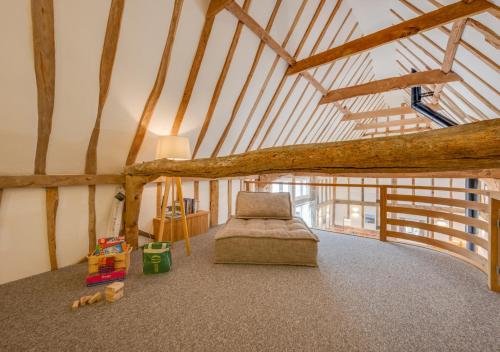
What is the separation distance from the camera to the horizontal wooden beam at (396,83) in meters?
3.65

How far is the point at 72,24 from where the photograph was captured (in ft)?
5.82

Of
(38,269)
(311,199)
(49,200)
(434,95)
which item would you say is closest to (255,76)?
(49,200)

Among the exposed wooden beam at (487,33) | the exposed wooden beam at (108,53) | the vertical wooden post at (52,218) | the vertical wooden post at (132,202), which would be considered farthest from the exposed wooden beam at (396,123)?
the vertical wooden post at (52,218)

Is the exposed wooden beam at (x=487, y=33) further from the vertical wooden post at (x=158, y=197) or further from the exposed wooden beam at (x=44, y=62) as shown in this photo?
the vertical wooden post at (x=158, y=197)

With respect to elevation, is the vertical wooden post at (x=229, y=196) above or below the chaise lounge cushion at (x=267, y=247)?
above

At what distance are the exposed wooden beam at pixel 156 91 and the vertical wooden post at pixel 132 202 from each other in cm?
38

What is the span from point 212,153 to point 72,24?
2677 millimetres

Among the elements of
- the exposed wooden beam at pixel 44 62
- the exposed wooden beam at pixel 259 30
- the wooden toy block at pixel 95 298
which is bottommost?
the wooden toy block at pixel 95 298

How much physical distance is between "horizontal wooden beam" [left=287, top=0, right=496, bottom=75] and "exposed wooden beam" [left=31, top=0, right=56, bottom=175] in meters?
3.16

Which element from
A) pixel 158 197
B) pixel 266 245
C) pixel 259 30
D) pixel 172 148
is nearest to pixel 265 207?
pixel 266 245

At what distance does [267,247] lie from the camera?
2518mm

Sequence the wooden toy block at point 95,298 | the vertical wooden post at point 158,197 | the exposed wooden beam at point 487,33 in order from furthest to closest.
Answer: the vertical wooden post at point 158,197 < the exposed wooden beam at point 487,33 < the wooden toy block at point 95,298

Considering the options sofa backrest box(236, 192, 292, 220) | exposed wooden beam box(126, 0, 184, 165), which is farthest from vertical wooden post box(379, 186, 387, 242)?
exposed wooden beam box(126, 0, 184, 165)

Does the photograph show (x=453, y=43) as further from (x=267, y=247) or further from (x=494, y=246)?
(x=267, y=247)
